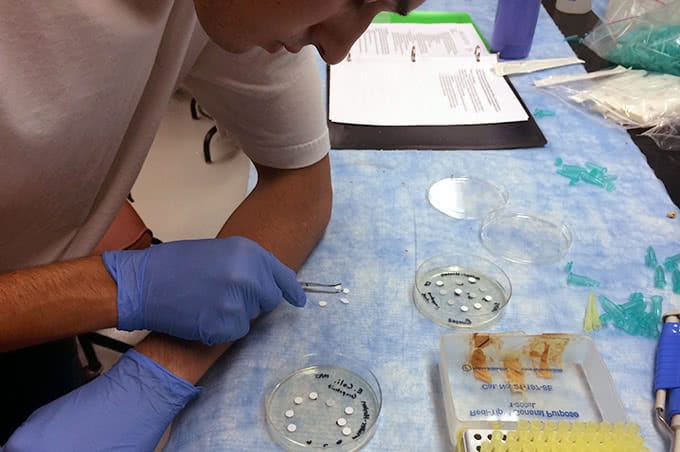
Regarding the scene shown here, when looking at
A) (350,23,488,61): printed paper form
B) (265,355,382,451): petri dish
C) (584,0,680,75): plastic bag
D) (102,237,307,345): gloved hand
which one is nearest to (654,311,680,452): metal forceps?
(265,355,382,451): petri dish

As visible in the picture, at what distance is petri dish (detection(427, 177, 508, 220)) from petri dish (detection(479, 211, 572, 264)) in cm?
3

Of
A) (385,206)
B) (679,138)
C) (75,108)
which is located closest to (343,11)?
(75,108)

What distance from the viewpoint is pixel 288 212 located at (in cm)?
82

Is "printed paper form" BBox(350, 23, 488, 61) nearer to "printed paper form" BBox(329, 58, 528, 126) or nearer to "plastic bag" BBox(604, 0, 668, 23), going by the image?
"printed paper form" BBox(329, 58, 528, 126)

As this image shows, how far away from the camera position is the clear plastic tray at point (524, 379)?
59cm

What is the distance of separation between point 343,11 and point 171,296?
0.40m

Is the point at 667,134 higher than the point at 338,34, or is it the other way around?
the point at 338,34

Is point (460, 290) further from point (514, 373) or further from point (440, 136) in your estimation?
point (440, 136)

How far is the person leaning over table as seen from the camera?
55 centimetres

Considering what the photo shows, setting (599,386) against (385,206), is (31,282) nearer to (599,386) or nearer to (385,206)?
(385,206)

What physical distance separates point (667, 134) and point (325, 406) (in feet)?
2.65

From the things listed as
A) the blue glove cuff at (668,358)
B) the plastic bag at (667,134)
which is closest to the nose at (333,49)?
the blue glove cuff at (668,358)

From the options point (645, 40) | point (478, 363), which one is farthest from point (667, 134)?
point (478, 363)

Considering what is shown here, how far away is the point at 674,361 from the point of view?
24.5 inches
